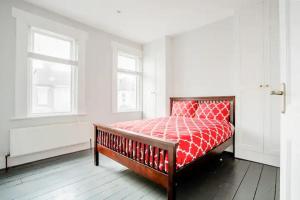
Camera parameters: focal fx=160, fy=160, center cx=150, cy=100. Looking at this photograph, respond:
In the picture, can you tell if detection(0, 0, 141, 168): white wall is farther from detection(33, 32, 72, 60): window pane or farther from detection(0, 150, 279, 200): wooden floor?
detection(0, 150, 279, 200): wooden floor

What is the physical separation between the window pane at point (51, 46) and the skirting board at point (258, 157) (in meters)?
3.61

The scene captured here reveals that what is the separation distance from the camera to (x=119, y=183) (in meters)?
1.91

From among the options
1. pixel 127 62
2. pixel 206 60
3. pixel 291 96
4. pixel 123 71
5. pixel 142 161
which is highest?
pixel 127 62

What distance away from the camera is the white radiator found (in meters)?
2.38

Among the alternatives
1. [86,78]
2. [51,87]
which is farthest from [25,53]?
[86,78]

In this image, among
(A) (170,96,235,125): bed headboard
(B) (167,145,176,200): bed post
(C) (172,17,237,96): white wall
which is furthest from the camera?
(C) (172,17,237,96): white wall

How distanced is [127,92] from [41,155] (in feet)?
7.55

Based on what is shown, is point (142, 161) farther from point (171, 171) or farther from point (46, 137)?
point (46, 137)

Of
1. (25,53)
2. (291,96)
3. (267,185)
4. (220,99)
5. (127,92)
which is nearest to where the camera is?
(291,96)

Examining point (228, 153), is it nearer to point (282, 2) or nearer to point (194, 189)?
point (194, 189)

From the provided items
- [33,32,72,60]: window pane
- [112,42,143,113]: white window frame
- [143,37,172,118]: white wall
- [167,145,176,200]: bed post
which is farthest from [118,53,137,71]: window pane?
[167,145,176,200]: bed post

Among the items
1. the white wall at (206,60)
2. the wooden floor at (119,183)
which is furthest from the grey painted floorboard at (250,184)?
the white wall at (206,60)

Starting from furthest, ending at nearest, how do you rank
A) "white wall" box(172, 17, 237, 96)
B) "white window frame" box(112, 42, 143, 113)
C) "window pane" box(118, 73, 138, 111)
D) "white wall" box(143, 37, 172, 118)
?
1. "window pane" box(118, 73, 138, 111)
2. "white wall" box(143, 37, 172, 118)
3. "white window frame" box(112, 42, 143, 113)
4. "white wall" box(172, 17, 237, 96)

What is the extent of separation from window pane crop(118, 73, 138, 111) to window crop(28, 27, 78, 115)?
1.19m
